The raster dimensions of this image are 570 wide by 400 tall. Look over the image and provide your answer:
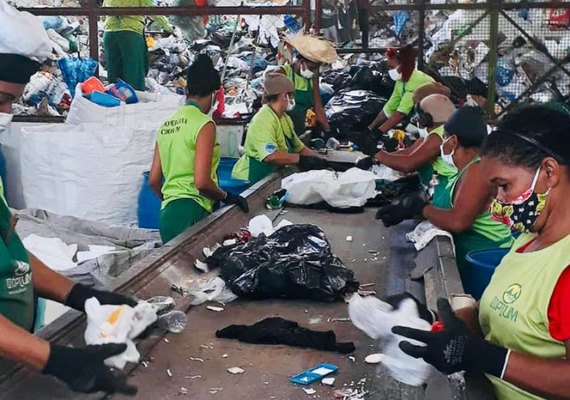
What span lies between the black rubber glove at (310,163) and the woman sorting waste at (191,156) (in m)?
1.79

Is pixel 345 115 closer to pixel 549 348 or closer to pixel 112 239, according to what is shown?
pixel 112 239

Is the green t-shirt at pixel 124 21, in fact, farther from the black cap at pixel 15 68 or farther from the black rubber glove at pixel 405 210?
the black cap at pixel 15 68

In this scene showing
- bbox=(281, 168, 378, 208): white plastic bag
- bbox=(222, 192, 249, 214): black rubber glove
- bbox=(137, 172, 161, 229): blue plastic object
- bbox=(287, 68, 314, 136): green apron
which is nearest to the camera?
bbox=(222, 192, 249, 214): black rubber glove

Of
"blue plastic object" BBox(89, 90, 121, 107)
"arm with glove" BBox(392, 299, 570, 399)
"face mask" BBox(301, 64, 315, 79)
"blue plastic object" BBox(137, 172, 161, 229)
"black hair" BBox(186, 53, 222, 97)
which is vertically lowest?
"blue plastic object" BBox(137, 172, 161, 229)

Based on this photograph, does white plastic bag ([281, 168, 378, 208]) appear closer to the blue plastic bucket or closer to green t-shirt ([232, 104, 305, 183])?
green t-shirt ([232, 104, 305, 183])

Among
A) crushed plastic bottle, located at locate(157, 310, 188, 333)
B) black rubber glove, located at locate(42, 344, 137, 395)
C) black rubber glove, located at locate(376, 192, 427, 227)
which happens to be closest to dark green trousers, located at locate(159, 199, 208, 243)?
black rubber glove, located at locate(376, 192, 427, 227)

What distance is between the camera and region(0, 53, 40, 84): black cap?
7.62 feet

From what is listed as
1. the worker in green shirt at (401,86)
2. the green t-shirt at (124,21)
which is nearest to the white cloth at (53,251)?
the green t-shirt at (124,21)

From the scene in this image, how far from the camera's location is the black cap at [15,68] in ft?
7.62

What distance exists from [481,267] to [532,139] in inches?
42.4

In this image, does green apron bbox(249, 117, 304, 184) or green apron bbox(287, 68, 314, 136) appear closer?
green apron bbox(249, 117, 304, 184)

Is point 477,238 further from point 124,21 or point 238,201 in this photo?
point 124,21

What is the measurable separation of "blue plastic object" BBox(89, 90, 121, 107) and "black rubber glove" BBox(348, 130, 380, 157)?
2.21 metres

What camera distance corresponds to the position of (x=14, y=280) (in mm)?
2291
